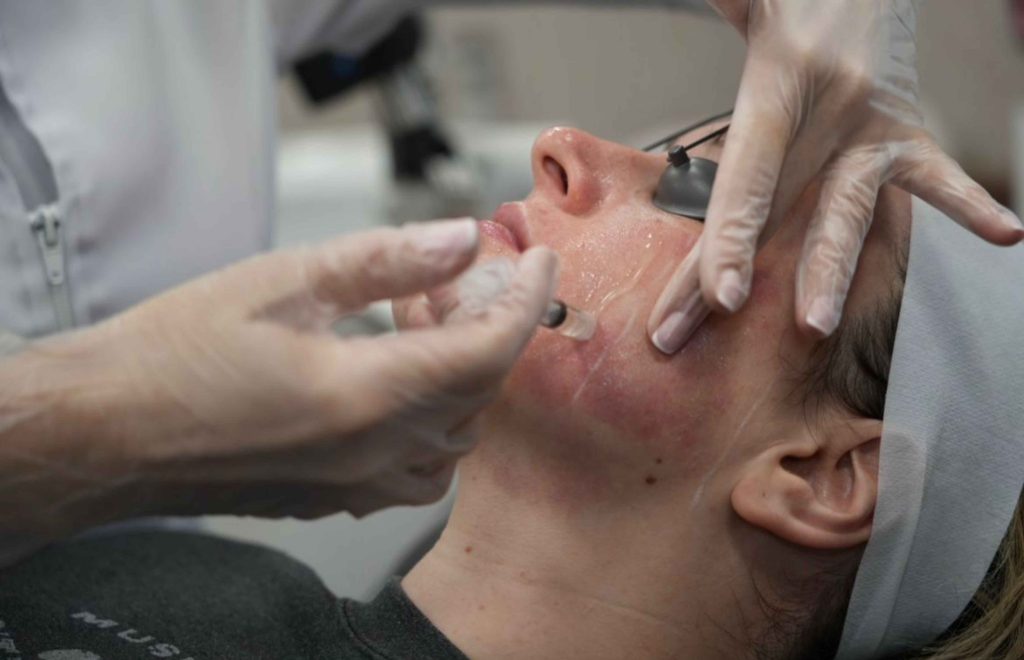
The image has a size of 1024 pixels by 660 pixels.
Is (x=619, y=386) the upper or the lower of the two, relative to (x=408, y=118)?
upper

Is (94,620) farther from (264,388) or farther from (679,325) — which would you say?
(679,325)

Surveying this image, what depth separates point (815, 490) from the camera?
1116 millimetres

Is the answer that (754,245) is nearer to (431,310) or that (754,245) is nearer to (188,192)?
(431,310)

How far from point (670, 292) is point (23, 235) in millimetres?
754

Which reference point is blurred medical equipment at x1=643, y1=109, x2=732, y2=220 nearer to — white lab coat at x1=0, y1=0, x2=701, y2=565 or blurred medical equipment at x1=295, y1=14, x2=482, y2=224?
white lab coat at x1=0, y1=0, x2=701, y2=565

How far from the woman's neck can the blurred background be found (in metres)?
0.44

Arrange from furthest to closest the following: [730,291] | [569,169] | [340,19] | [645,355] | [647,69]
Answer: [647,69] → [340,19] → [569,169] → [645,355] → [730,291]

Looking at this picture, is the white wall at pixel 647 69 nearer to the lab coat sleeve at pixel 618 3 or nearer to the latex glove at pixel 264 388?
the lab coat sleeve at pixel 618 3

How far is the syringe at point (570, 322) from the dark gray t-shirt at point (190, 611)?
0.33 meters

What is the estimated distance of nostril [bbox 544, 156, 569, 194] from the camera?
3.84ft

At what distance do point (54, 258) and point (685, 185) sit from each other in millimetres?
733

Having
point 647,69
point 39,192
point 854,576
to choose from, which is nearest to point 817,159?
point 854,576

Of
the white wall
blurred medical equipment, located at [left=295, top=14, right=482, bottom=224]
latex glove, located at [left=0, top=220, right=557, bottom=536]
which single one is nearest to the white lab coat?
blurred medical equipment, located at [left=295, top=14, right=482, bottom=224]

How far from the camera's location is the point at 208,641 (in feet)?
3.91
